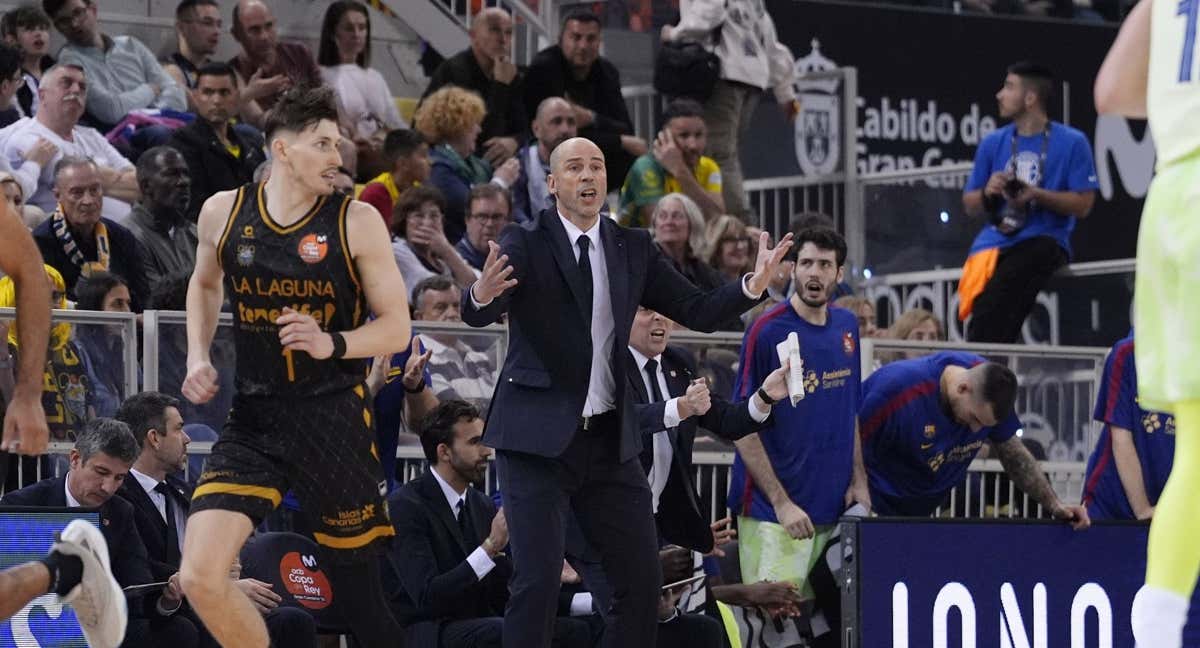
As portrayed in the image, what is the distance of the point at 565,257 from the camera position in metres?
7.75

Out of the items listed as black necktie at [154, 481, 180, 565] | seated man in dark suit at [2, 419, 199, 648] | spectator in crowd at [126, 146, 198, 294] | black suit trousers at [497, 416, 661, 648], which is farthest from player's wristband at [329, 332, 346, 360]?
spectator in crowd at [126, 146, 198, 294]

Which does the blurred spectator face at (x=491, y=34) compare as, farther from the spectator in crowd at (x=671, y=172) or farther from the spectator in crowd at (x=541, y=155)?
the spectator in crowd at (x=671, y=172)

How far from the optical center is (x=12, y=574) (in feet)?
19.1

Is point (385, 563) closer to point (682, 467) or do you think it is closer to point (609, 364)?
point (682, 467)

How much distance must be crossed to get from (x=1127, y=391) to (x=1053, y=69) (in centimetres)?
785

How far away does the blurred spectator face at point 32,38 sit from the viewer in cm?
1235

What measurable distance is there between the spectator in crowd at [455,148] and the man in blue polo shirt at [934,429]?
3557mm

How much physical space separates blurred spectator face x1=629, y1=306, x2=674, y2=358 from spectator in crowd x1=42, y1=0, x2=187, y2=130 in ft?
14.8

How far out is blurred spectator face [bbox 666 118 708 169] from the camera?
13398 mm

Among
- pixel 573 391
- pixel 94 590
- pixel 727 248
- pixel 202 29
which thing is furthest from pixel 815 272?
pixel 202 29

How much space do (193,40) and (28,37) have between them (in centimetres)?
141

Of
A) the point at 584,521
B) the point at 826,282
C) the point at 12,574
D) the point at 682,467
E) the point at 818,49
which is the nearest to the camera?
the point at 12,574

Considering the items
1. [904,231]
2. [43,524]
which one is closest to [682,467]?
[43,524]

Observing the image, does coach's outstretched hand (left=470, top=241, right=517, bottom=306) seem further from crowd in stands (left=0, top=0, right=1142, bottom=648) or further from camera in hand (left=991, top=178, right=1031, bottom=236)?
camera in hand (left=991, top=178, right=1031, bottom=236)
